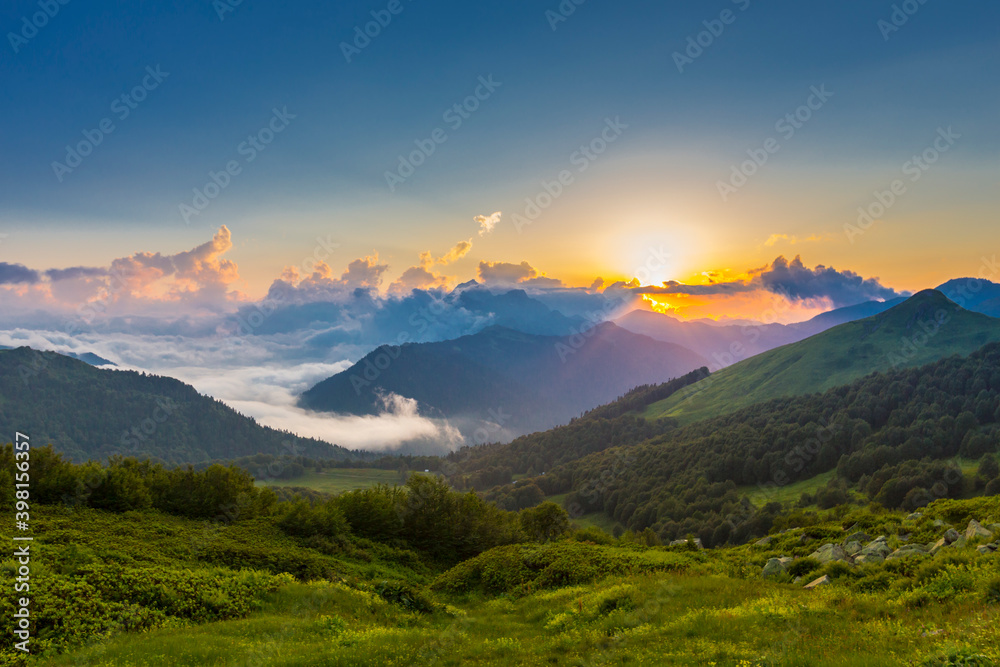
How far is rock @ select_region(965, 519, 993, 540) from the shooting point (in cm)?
2308

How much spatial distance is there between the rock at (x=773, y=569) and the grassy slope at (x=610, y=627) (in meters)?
0.74

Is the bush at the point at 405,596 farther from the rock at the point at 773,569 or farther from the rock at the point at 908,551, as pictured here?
the rock at the point at 908,551

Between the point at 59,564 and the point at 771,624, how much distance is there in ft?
89.9

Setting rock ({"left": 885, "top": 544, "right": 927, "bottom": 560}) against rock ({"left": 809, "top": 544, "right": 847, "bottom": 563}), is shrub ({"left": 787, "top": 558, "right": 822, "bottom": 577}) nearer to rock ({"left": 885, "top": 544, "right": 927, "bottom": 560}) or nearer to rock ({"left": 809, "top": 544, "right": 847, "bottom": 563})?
rock ({"left": 809, "top": 544, "right": 847, "bottom": 563})

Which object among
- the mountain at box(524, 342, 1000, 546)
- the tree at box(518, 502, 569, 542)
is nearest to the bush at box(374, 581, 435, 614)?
the tree at box(518, 502, 569, 542)

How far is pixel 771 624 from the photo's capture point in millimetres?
17531

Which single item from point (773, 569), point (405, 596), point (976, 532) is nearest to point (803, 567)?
point (773, 569)

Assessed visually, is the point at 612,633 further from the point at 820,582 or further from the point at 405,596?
the point at 405,596

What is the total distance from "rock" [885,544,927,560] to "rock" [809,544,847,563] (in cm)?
270

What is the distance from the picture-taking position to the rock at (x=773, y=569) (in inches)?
1086

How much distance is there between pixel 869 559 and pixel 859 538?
24.7 feet

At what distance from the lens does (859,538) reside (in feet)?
104

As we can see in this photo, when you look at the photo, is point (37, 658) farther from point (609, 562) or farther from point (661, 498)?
point (661, 498)

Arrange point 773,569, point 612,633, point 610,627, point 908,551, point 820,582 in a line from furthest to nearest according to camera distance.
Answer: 1. point 773,569
2. point 908,551
3. point 820,582
4. point 610,627
5. point 612,633
